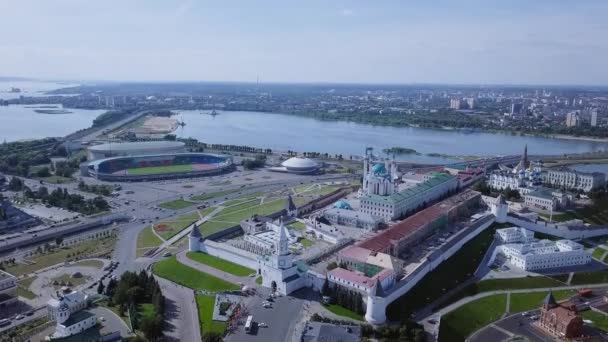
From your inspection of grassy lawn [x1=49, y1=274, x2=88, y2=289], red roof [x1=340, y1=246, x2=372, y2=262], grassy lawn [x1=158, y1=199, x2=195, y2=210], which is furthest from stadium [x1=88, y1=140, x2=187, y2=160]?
red roof [x1=340, y1=246, x2=372, y2=262]

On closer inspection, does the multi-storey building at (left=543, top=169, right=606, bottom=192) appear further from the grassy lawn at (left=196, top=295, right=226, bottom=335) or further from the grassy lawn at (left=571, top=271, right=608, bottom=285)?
the grassy lawn at (left=196, top=295, right=226, bottom=335)

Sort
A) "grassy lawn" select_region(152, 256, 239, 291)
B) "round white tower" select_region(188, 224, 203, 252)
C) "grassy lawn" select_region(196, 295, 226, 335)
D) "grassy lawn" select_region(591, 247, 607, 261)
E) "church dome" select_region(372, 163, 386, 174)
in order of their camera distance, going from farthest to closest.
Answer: "church dome" select_region(372, 163, 386, 174), "grassy lawn" select_region(591, 247, 607, 261), "round white tower" select_region(188, 224, 203, 252), "grassy lawn" select_region(152, 256, 239, 291), "grassy lawn" select_region(196, 295, 226, 335)

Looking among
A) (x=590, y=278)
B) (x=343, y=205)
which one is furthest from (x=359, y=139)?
(x=590, y=278)

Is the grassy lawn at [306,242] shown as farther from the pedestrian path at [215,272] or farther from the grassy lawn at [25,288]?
the grassy lawn at [25,288]

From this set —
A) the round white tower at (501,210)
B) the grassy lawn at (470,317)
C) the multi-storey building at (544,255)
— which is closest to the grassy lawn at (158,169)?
the round white tower at (501,210)

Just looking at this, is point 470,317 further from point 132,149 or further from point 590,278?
point 132,149

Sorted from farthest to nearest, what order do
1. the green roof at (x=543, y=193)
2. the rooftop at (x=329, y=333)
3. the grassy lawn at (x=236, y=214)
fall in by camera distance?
the green roof at (x=543, y=193) < the grassy lawn at (x=236, y=214) < the rooftop at (x=329, y=333)
